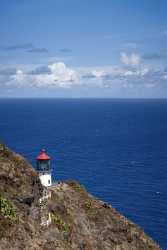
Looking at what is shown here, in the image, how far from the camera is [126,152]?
604 feet

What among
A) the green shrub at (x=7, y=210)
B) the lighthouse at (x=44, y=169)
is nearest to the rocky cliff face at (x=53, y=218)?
the green shrub at (x=7, y=210)

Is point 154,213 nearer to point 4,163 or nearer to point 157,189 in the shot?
point 157,189

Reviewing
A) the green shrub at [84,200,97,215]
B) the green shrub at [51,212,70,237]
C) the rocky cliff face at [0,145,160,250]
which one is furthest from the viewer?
the green shrub at [84,200,97,215]

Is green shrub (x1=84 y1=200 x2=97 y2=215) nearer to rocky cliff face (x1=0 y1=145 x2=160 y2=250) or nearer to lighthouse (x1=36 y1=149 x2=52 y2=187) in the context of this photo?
rocky cliff face (x1=0 y1=145 x2=160 y2=250)

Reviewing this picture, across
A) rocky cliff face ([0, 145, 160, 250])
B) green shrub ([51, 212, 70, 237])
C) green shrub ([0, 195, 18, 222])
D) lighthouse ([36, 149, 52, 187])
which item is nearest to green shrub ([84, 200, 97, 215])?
rocky cliff face ([0, 145, 160, 250])

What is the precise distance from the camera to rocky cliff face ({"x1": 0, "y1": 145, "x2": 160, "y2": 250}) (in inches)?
1736

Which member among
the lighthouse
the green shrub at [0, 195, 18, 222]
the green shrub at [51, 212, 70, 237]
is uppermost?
the lighthouse

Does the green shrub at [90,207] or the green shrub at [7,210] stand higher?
the green shrub at [7,210]

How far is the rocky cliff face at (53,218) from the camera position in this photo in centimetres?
4409

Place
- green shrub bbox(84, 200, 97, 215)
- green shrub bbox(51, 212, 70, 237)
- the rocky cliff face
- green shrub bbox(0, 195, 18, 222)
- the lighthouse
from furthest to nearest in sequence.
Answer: green shrub bbox(84, 200, 97, 215), the lighthouse, green shrub bbox(51, 212, 70, 237), the rocky cliff face, green shrub bbox(0, 195, 18, 222)

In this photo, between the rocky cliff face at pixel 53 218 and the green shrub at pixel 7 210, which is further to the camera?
the rocky cliff face at pixel 53 218

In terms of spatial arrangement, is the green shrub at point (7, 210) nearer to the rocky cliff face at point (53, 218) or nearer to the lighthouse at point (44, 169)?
the rocky cliff face at point (53, 218)

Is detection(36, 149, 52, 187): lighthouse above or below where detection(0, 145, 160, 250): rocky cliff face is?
above

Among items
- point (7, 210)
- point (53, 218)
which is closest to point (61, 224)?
point (53, 218)
